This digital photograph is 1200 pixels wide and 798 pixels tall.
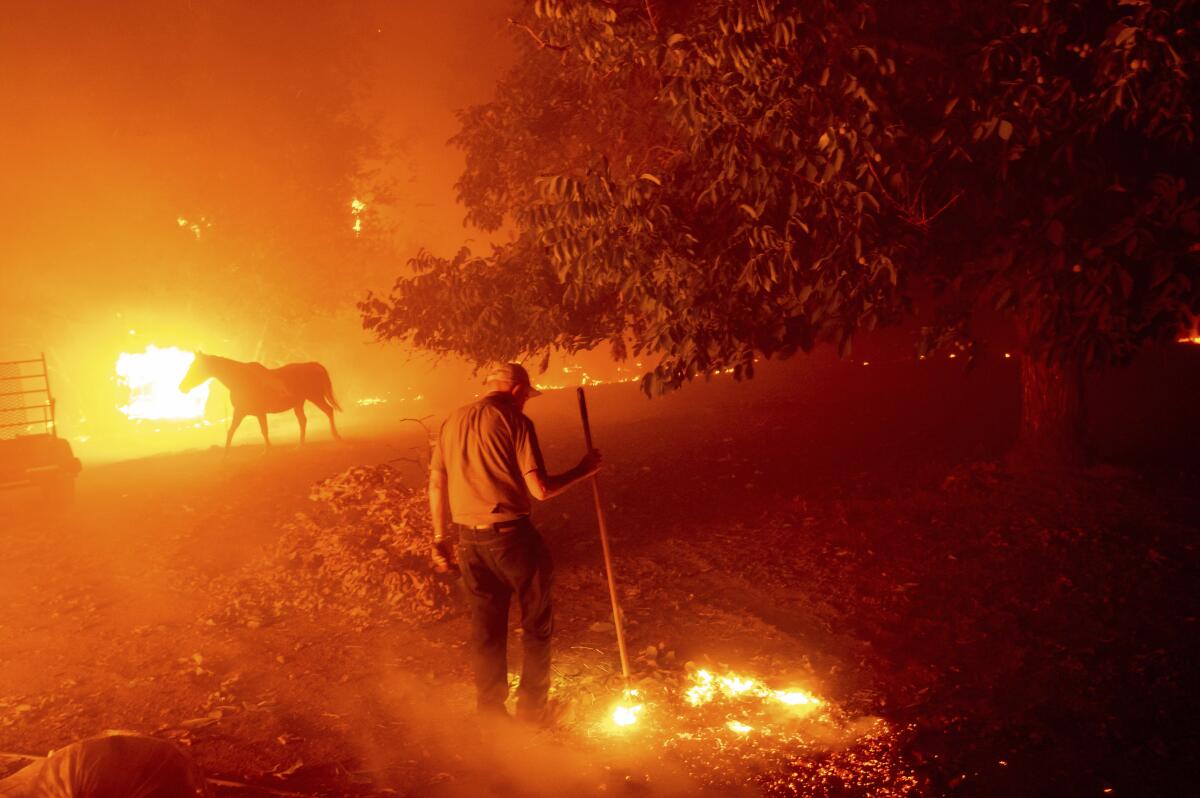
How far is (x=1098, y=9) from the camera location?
6820 millimetres

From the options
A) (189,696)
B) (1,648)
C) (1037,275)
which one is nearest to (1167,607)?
(1037,275)

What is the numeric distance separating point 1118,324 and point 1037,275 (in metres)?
0.71

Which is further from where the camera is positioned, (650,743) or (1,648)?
(1,648)

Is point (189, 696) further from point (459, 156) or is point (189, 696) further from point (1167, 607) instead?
point (459, 156)

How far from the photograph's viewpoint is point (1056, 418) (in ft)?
31.4

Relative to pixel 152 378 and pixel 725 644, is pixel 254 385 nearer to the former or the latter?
pixel 152 378

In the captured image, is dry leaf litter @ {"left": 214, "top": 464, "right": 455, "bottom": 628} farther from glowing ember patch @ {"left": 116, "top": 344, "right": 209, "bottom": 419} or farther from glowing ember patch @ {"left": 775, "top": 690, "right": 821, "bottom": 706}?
glowing ember patch @ {"left": 116, "top": 344, "right": 209, "bottom": 419}

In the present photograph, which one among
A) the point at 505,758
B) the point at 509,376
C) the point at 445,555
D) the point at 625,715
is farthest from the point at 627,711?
the point at 509,376

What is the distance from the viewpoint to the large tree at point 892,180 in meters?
6.31

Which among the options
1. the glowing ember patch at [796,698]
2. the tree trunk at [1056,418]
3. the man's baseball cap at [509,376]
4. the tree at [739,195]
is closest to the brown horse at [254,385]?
the tree at [739,195]

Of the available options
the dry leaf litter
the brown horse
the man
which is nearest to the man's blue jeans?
the man

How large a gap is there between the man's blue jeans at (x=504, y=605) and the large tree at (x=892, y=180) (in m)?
2.96

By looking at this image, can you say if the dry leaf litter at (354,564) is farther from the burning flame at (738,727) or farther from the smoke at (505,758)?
the burning flame at (738,727)

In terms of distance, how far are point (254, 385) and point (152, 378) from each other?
1110 cm
